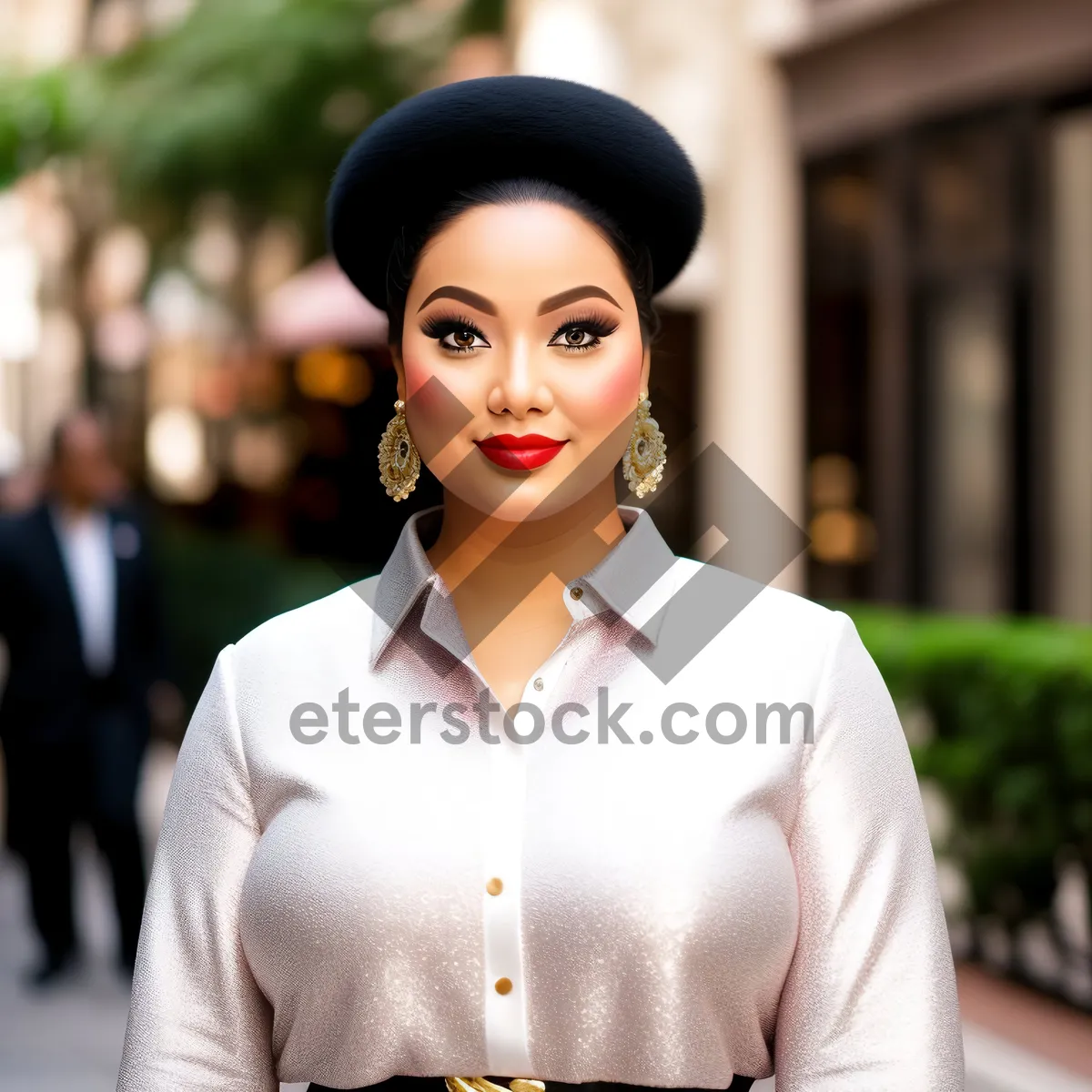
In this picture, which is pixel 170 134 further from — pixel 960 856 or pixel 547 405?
pixel 547 405

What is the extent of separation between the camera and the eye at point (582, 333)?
2053 mm

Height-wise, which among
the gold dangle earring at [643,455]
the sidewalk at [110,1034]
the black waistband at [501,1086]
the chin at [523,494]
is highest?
the gold dangle earring at [643,455]

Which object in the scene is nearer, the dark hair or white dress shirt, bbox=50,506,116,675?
the dark hair

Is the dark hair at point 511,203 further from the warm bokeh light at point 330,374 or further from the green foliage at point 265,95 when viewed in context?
the warm bokeh light at point 330,374

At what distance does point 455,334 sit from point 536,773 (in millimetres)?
539

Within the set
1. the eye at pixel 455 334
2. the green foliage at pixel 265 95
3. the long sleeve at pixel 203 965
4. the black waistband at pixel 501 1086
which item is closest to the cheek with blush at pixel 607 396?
the eye at pixel 455 334

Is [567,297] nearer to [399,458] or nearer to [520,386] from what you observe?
[520,386]

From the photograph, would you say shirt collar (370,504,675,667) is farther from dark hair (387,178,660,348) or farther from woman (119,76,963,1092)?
dark hair (387,178,660,348)

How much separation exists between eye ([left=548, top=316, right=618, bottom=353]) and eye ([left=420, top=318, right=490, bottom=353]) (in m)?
0.09

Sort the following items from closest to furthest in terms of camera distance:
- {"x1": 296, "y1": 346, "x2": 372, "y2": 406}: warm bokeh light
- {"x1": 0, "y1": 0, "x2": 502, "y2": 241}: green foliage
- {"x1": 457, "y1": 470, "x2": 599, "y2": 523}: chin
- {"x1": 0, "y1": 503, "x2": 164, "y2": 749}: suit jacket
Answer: {"x1": 457, "y1": 470, "x2": 599, "y2": 523}: chin, {"x1": 0, "y1": 503, "x2": 164, "y2": 749}: suit jacket, {"x1": 0, "y1": 0, "x2": 502, "y2": 241}: green foliage, {"x1": 296, "y1": 346, "x2": 372, "y2": 406}: warm bokeh light

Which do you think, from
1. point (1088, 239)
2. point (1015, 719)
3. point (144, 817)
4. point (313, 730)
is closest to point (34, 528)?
point (144, 817)

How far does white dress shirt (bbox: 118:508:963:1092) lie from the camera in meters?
1.95

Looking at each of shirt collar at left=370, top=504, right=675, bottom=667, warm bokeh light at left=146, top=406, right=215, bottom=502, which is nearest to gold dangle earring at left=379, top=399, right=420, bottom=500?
shirt collar at left=370, top=504, right=675, bottom=667

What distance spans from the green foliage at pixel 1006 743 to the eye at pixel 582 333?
163 inches
